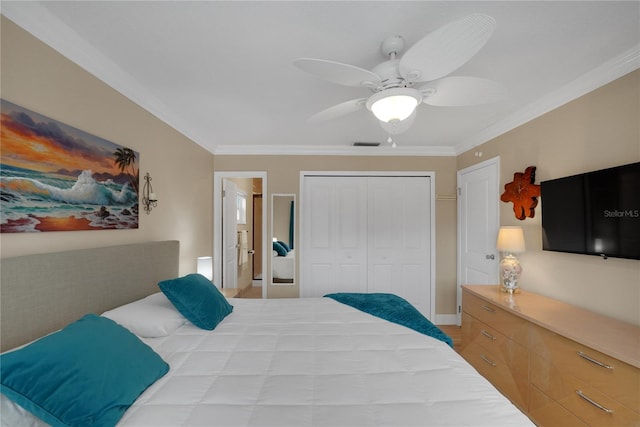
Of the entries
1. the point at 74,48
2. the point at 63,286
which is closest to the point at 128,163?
the point at 74,48

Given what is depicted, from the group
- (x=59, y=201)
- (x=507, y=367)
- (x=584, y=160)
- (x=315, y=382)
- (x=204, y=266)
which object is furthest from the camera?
(x=204, y=266)

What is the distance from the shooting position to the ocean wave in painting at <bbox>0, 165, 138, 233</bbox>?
1239 mm

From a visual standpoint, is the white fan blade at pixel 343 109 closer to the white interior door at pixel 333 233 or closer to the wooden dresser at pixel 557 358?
the wooden dresser at pixel 557 358

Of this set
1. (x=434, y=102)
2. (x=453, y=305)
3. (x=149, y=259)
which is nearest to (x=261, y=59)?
(x=434, y=102)

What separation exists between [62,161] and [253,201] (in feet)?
13.2

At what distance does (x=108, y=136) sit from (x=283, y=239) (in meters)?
2.38

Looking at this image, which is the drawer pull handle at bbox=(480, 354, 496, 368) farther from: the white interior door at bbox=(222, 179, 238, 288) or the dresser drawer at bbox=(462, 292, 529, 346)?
the white interior door at bbox=(222, 179, 238, 288)

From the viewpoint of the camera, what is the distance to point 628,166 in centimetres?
157

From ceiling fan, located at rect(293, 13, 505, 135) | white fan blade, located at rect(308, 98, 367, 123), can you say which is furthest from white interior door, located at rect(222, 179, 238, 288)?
ceiling fan, located at rect(293, 13, 505, 135)

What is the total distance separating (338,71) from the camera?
1271 mm

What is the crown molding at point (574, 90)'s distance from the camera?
166 centimetres

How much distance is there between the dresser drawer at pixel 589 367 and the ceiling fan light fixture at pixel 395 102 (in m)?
1.63

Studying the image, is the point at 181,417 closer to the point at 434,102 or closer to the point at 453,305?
the point at 434,102

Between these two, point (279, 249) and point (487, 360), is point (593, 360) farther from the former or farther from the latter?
point (279, 249)
